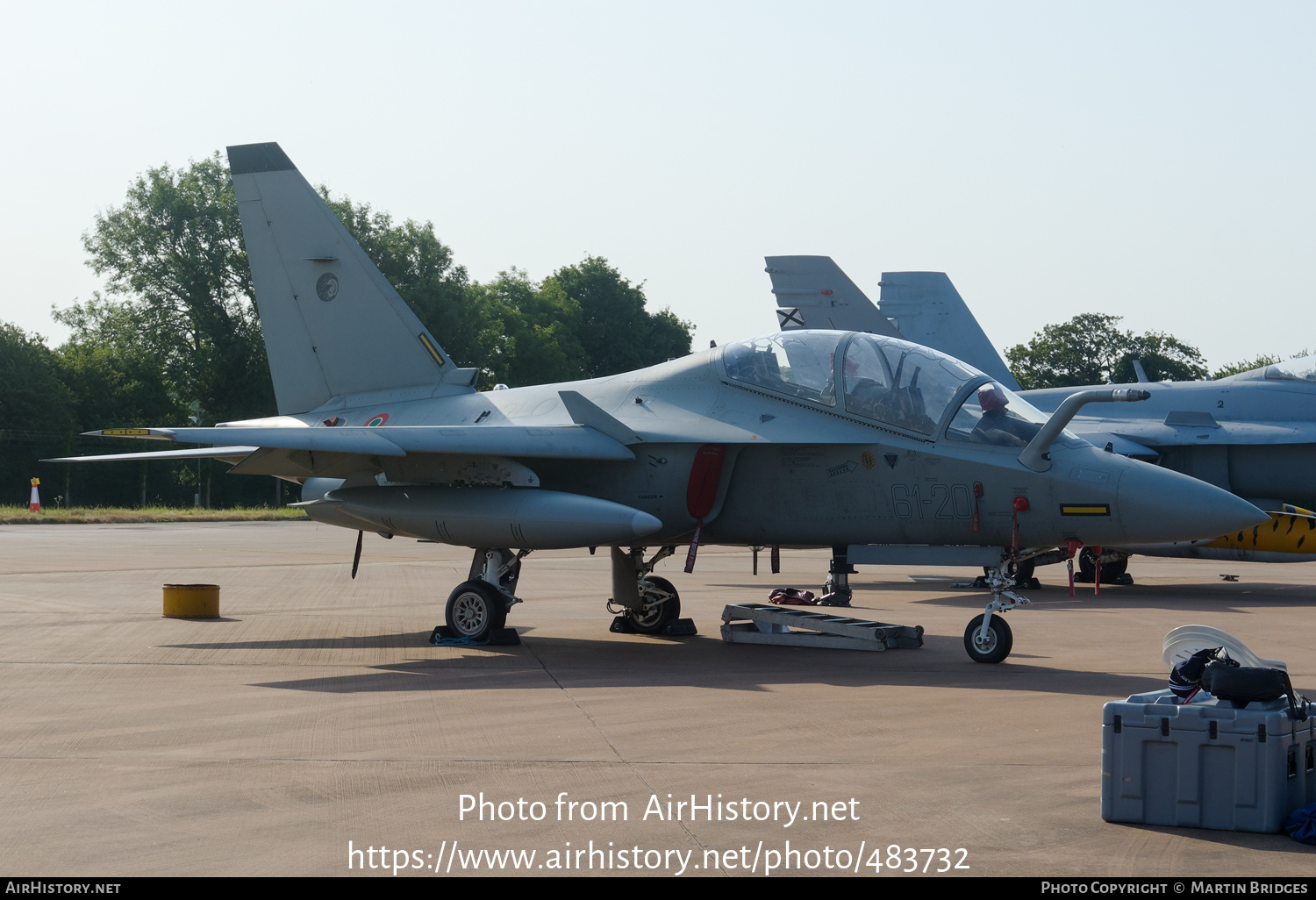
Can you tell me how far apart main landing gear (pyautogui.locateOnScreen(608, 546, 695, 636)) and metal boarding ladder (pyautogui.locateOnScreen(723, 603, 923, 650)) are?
0.67 metres

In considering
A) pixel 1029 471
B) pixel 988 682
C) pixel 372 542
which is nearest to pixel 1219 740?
pixel 988 682

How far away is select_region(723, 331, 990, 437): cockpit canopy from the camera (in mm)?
10516

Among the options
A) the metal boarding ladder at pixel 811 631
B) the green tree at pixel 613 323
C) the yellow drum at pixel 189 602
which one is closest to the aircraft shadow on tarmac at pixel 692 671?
the metal boarding ladder at pixel 811 631

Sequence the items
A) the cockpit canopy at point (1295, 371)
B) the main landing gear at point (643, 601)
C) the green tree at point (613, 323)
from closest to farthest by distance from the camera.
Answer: the main landing gear at point (643, 601) < the cockpit canopy at point (1295, 371) < the green tree at point (613, 323)

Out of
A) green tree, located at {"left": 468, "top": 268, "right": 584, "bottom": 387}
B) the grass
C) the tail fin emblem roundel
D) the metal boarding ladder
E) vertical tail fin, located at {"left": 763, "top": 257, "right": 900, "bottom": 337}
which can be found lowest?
the grass

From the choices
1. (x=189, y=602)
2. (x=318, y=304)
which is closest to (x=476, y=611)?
(x=318, y=304)

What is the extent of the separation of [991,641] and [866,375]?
2492 millimetres

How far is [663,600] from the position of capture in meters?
12.9

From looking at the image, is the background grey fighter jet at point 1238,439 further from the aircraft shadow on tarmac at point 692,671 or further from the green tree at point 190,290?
the green tree at point 190,290

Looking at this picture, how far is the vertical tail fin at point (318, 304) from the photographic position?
13.6 metres

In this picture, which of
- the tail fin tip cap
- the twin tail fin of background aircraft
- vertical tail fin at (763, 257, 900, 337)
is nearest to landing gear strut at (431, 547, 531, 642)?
the tail fin tip cap

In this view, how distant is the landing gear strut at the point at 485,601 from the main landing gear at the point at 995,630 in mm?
4195

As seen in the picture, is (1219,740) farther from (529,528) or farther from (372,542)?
(372,542)

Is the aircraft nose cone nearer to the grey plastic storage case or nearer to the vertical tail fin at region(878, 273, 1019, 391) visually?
the grey plastic storage case
